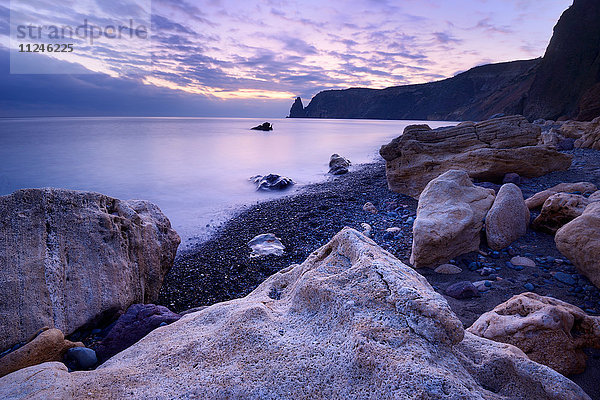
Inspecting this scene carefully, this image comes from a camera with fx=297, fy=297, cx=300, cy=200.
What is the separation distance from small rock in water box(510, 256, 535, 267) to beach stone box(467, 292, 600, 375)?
1.64m

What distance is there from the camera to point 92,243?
142 inches

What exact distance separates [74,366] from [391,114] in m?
157

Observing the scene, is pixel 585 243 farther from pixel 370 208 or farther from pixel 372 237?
pixel 370 208

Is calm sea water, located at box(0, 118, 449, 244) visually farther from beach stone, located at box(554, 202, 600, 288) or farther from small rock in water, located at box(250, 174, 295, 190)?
beach stone, located at box(554, 202, 600, 288)

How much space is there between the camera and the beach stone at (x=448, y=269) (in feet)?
14.1

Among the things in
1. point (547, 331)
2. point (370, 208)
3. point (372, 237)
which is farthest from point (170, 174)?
point (547, 331)

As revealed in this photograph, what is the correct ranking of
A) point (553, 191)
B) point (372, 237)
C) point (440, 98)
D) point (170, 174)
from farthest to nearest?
point (440, 98) → point (170, 174) → point (553, 191) → point (372, 237)

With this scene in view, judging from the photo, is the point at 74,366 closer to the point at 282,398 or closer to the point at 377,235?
the point at 282,398

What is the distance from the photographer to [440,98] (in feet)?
398

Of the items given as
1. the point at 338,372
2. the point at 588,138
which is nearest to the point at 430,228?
the point at 338,372

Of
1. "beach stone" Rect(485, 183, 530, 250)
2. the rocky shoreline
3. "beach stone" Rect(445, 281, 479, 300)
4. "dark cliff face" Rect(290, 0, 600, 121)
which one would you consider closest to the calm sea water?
the rocky shoreline

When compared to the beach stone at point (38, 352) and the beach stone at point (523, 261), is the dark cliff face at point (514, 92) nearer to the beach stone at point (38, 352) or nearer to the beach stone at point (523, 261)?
the beach stone at point (523, 261)

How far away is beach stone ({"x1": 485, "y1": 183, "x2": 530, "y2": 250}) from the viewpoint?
4754 mm

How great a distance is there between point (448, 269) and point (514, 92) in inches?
3260
